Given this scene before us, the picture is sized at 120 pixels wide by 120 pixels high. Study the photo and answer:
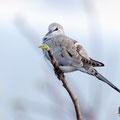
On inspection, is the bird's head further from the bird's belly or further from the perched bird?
the bird's belly

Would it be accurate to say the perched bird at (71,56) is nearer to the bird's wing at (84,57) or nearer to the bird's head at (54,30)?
the bird's wing at (84,57)

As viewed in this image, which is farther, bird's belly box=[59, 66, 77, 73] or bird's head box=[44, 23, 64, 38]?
bird's head box=[44, 23, 64, 38]

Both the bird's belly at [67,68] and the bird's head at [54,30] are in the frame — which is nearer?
the bird's belly at [67,68]

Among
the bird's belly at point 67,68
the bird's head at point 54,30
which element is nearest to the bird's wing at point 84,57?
the bird's belly at point 67,68

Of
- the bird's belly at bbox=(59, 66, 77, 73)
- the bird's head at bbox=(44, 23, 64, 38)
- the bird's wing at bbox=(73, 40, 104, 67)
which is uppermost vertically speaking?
the bird's head at bbox=(44, 23, 64, 38)

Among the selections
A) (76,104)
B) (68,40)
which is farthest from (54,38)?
(76,104)

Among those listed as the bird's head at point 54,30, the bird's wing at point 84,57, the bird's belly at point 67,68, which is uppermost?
the bird's head at point 54,30

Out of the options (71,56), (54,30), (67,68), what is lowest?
(67,68)

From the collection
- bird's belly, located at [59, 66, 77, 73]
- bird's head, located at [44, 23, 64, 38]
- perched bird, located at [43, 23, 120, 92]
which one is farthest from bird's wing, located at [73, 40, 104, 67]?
bird's head, located at [44, 23, 64, 38]

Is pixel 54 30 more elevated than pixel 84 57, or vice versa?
pixel 54 30

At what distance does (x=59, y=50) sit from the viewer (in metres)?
6.29

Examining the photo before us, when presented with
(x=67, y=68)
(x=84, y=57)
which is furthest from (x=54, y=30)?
(x=67, y=68)

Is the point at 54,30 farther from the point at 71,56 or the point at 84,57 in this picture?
the point at 84,57

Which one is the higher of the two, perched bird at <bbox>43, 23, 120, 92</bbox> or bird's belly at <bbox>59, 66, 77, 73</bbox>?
perched bird at <bbox>43, 23, 120, 92</bbox>
